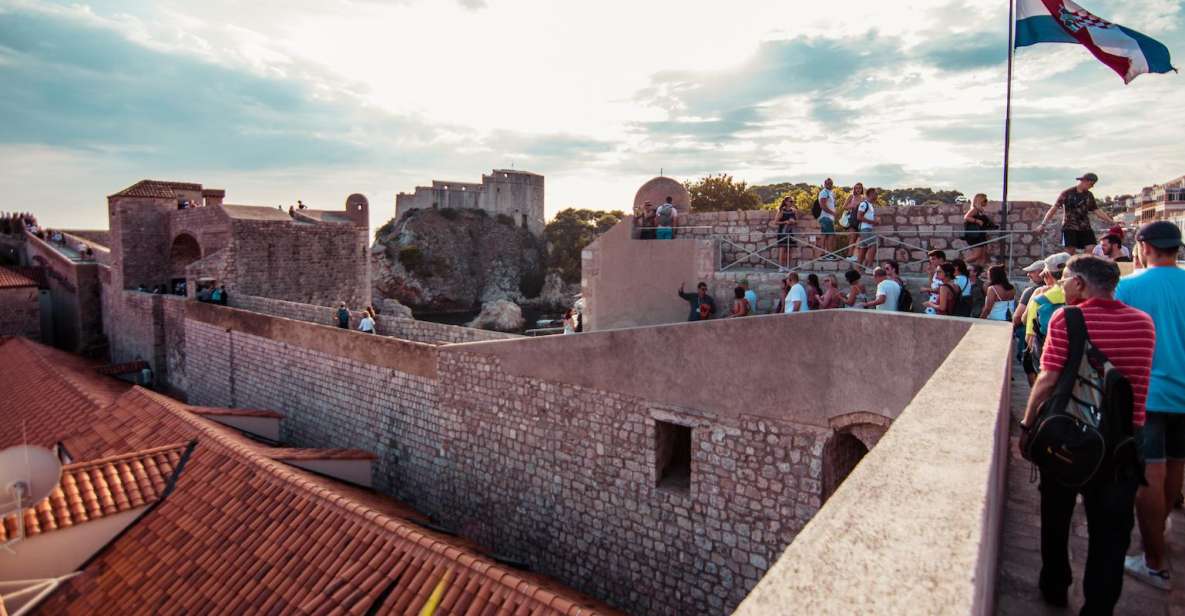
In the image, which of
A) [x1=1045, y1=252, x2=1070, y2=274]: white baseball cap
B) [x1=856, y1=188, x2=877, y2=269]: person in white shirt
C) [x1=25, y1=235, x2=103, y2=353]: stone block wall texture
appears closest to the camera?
[x1=1045, y1=252, x2=1070, y2=274]: white baseball cap

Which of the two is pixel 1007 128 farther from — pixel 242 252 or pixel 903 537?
pixel 242 252

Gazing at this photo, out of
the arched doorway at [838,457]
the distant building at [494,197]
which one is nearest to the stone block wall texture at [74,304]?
the arched doorway at [838,457]

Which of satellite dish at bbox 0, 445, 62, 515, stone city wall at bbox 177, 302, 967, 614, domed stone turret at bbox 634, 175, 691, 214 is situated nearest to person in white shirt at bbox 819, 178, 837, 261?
domed stone turret at bbox 634, 175, 691, 214

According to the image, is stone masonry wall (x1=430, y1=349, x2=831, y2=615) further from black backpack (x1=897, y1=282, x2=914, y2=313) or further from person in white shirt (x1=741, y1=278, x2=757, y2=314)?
person in white shirt (x1=741, y1=278, x2=757, y2=314)

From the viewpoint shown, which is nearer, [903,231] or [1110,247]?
[1110,247]

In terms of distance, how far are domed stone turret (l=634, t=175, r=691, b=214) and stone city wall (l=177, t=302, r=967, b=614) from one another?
14.1 feet

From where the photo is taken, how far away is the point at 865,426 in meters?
6.43

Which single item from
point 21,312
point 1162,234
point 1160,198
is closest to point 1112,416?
point 1162,234

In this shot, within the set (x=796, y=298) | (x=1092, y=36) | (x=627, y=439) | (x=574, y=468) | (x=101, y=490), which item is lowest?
(x=101, y=490)

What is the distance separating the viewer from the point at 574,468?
27.9 ft

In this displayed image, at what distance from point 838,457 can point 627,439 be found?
2.42 metres

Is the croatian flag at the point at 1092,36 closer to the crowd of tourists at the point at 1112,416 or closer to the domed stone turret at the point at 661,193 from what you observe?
the domed stone turret at the point at 661,193

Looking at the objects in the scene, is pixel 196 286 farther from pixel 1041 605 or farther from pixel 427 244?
pixel 427 244

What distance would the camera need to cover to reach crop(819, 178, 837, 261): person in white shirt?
994 cm
